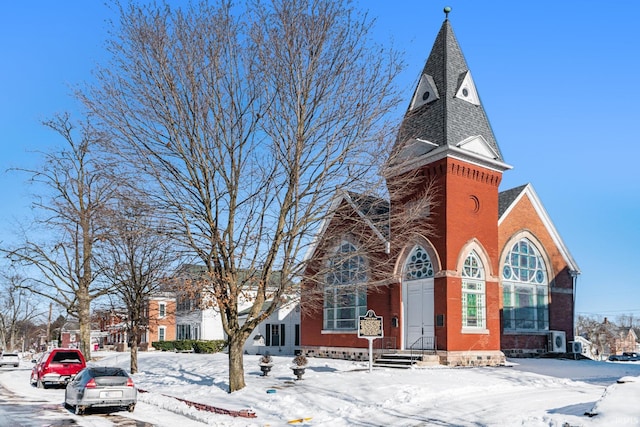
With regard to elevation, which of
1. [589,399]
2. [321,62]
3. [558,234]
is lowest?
[589,399]

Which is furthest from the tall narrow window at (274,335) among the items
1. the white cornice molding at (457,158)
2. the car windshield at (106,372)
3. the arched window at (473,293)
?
the car windshield at (106,372)

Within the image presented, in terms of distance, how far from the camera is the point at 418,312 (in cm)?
2605

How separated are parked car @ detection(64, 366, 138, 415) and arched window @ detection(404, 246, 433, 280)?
13.9 metres

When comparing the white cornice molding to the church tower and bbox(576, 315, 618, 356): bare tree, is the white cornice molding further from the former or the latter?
bbox(576, 315, 618, 356): bare tree

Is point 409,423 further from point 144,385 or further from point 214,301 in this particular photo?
point 144,385

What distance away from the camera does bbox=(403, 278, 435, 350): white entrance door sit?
25359mm

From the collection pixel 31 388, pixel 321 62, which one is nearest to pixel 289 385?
pixel 321 62

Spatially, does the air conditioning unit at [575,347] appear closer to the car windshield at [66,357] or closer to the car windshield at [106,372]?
the car windshield at [106,372]

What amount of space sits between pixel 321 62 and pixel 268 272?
615 centimetres

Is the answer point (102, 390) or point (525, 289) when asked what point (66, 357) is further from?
point (525, 289)

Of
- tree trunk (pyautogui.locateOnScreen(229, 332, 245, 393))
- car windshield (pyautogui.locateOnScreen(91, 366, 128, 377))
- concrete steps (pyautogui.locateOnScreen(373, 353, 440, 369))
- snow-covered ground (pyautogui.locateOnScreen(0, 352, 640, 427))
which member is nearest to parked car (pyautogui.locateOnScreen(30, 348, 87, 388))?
snow-covered ground (pyautogui.locateOnScreen(0, 352, 640, 427))

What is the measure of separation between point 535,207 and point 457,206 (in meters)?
8.31

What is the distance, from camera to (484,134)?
27.3 meters

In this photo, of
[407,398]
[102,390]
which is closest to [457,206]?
[407,398]
